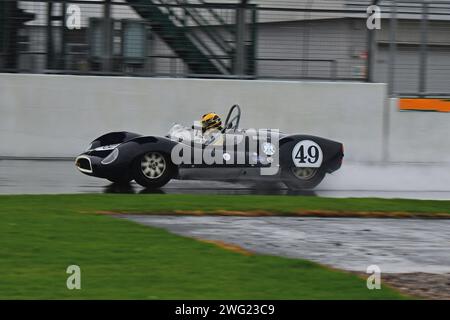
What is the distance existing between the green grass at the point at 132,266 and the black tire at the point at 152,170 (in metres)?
2.69

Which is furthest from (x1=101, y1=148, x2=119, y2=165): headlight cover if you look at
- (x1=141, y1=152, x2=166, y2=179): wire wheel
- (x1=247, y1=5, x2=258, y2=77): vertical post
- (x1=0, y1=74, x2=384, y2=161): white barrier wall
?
(x1=247, y1=5, x2=258, y2=77): vertical post

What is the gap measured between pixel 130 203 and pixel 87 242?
115 inches

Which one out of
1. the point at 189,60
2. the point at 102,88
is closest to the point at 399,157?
the point at 189,60

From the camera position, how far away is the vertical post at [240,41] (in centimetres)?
1831

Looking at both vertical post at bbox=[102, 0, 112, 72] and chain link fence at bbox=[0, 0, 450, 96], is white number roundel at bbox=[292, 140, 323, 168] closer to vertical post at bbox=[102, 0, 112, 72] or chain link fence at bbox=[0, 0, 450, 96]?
chain link fence at bbox=[0, 0, 450, 96]

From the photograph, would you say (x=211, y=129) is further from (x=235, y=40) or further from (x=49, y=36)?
(x=49, y=36)

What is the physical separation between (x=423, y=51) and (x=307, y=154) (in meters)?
6.34

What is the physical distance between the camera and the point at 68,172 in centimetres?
1521

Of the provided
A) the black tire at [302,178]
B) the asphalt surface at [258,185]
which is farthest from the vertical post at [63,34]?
the black tire at [302,178]

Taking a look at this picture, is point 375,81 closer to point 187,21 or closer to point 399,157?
point 399,157

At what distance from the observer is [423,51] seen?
18766mm

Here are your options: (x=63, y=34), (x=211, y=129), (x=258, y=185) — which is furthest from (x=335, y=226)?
(x=63, y=34)
